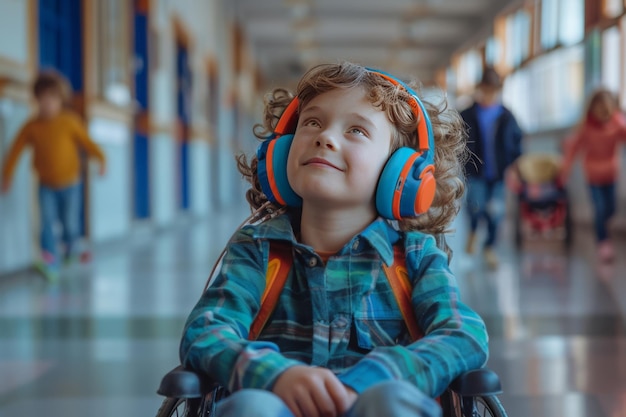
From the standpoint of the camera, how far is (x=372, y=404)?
104cm

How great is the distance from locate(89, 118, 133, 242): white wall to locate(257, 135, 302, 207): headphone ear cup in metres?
5.95

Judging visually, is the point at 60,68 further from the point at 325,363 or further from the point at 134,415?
the point at 325,363

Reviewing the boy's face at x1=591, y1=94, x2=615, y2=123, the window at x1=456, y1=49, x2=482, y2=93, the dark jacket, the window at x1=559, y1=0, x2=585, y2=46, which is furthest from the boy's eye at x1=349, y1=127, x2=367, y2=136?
the window at x1=456, y1=49, x2=482, y2=93

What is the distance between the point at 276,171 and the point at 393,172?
0.67 ft

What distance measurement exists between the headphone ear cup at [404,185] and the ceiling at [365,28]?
14.0 meters

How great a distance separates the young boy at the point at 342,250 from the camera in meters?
1.29

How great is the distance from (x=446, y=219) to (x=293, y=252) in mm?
321

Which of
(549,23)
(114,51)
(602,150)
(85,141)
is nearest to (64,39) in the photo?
(114,51)

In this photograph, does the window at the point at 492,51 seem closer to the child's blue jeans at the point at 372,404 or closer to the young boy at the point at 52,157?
the young boy at the point at 52,157

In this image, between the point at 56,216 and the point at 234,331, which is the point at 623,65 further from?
the point at 234,331

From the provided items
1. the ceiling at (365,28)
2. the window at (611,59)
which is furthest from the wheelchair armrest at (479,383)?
the ceiling at (365,28)

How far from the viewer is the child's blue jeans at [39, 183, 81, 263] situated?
5398mm

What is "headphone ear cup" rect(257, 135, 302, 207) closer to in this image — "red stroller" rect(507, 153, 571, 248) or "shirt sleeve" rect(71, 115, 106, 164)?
"shirt sleeve" rect(71, 115, 106, 164)

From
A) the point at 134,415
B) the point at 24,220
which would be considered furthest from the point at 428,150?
the point at 24,220
